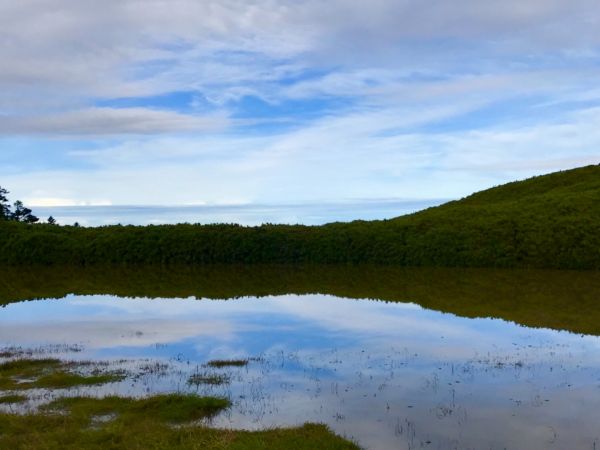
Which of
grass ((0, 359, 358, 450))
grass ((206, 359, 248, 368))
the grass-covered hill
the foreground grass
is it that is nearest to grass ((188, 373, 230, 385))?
grass ((206, 359, 248, 368))

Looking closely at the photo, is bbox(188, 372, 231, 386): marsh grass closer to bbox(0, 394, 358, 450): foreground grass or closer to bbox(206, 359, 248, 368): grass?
bbox(206, 359, 248, 368): grass

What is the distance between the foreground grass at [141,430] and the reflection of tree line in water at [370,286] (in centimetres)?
1547

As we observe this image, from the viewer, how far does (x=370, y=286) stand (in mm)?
35125

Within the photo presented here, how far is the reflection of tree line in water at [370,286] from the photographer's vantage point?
87.6 ft

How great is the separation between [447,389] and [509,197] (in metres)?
50.7

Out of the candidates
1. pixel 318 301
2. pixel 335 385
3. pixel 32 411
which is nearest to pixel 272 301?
pixel 318 301

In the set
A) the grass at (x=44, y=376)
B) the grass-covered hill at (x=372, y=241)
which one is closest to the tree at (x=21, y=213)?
the grass-covered hill at (x=372, y=241)

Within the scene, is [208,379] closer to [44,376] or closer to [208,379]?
[208,379]

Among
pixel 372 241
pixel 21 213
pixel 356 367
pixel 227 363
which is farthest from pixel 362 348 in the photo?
pixel 21 213

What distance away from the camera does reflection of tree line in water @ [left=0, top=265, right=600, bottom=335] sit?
26.7 metres

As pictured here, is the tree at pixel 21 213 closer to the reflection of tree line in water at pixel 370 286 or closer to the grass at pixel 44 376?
the reflection of tree line in water at pixel 370 286

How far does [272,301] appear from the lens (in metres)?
31.0

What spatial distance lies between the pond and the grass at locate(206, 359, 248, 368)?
0.30 feet

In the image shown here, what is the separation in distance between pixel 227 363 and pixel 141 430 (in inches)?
243
